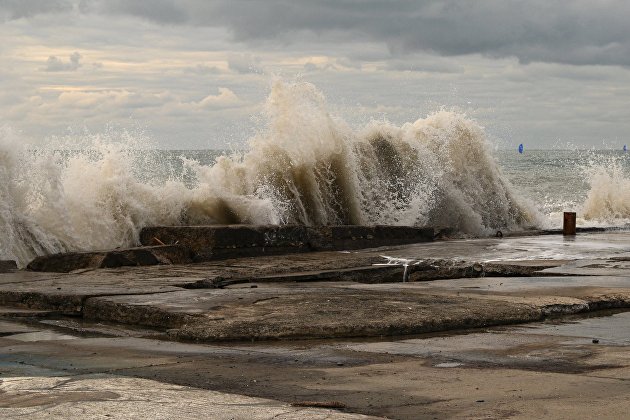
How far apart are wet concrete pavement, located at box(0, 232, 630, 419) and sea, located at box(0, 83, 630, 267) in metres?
3.02

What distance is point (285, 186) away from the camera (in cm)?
1577

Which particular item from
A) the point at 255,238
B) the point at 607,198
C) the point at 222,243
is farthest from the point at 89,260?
the point at 607,198

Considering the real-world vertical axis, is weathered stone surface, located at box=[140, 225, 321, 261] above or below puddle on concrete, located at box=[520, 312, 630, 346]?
above

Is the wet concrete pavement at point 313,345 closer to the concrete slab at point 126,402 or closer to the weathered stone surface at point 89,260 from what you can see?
the concrete slab at point 126,402

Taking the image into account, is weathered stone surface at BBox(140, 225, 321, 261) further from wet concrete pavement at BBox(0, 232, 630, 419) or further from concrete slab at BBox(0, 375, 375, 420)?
concrete slab at BBox(0, 375, 375, 420)

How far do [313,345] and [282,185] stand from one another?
990 centimetres

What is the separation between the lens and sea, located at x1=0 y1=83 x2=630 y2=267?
12469mm

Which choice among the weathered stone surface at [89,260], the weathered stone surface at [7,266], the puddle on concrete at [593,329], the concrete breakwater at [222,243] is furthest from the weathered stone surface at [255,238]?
the puddle on concrete at [593,329]

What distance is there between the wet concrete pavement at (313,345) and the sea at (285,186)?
302 centimetres

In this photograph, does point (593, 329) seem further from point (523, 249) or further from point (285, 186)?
point (285, 186)

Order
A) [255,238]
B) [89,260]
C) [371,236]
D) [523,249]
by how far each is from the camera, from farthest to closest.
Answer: [371,236]
[523,249]
[255,238]
[89,260]

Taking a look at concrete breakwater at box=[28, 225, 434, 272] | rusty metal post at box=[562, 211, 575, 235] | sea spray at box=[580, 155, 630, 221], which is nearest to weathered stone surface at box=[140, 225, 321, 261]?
concrete breakwater at box=[28, 225, 434, 272]

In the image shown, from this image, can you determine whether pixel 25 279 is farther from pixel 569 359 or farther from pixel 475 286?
pixel 569 359

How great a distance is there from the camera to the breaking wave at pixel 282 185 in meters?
12.5
